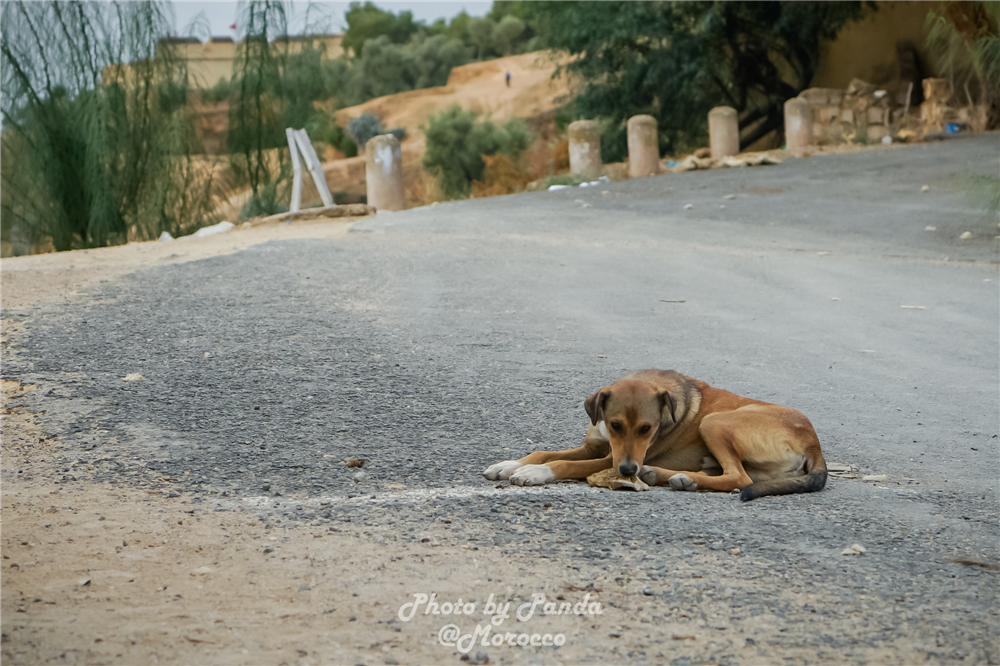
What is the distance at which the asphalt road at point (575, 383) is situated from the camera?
319 cm

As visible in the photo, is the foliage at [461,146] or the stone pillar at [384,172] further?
the foliage at [461,146]

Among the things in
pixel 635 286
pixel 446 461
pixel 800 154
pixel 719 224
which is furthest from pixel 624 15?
pixel 446 461

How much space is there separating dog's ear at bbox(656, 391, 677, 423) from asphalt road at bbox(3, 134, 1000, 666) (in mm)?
346

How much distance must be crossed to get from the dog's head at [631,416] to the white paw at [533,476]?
314 mm

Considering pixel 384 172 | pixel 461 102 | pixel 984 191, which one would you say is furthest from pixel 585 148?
pixel 461 102

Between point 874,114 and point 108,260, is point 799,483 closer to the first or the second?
point 108,260

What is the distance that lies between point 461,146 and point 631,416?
31.8 meters

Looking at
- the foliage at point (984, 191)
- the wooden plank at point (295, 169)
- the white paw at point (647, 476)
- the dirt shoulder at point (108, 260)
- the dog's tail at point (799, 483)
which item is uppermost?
the wooden plank at point (295, 169)

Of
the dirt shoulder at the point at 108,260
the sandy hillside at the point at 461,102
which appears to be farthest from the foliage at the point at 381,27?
the dirt shoulder at the point at 108,260

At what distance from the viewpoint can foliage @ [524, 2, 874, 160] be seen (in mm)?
22703

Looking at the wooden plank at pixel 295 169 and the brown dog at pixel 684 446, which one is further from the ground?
the wooden plank at pixel 295 169

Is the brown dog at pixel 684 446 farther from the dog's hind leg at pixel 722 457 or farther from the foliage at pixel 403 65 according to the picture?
the foliage at pixel 403 65

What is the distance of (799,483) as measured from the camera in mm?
3922

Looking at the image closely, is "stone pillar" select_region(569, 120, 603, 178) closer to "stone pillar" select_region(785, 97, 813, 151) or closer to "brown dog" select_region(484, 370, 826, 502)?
"stone pillar" select_region(785, 97, 813, 151)
